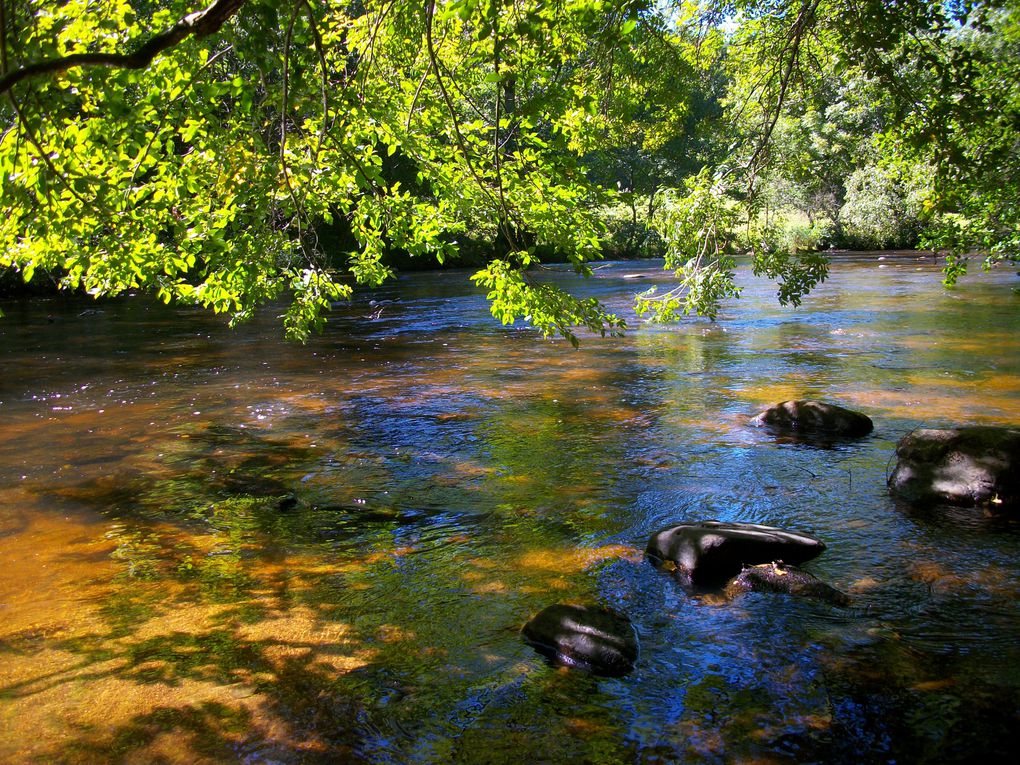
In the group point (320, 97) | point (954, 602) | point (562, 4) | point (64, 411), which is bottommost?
point (954, 602)

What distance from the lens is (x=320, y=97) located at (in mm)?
5871

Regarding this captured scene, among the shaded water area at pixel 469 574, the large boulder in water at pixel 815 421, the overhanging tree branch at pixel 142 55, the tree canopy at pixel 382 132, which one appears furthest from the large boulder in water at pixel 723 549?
the overhanging tree branch at pixel 142 55

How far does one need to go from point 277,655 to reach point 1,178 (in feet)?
9.99

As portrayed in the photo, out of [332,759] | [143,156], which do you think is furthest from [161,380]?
[332,759]

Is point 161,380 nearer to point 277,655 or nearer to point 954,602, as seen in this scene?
point 277,655

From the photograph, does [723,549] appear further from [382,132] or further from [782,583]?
[382,132]

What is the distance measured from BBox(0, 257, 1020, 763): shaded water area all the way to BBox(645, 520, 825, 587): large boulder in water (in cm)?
22

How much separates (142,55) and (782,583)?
4897 mm

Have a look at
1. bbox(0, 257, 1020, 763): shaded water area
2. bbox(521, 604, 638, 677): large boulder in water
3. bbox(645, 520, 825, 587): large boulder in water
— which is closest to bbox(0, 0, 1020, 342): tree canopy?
bbox(645, 520, 825, 587): large boulder in water

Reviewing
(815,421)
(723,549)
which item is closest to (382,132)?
(723,549)

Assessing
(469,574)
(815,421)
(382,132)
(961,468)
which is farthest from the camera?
(815,421)

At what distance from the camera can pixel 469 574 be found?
602cm

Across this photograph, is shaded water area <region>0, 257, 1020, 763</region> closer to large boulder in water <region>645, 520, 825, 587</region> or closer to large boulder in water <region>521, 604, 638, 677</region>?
large boulder in water <region>521, 604, 638, 677</region>

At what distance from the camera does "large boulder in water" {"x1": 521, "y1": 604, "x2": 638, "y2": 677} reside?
469 centimetres
